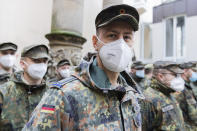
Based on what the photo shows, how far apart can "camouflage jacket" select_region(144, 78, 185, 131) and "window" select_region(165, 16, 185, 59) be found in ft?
30.1

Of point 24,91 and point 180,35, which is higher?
point 180,35

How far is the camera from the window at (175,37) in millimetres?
11805

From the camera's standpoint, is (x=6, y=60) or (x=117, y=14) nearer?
(x=117, y=14)

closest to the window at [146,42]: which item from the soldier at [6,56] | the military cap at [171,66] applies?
the military cap at [171,66]

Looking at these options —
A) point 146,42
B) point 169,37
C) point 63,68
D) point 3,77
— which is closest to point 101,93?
point 3,77

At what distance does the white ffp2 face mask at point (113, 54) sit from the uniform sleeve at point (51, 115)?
0.44 metres

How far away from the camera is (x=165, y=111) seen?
2879 millimetres

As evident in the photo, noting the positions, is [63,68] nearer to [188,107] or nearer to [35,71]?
[35,71]

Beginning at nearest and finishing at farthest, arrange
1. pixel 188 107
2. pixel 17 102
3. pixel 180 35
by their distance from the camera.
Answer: pixel 17 102
pixel 188 107
pixel 180 35

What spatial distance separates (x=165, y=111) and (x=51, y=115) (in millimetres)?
1975

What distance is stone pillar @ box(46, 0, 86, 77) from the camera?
475 cm

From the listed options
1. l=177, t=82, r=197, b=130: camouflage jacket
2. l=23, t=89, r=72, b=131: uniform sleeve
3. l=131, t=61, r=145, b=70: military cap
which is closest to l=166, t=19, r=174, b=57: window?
l=131, t=61, r=145, b=70: military cap

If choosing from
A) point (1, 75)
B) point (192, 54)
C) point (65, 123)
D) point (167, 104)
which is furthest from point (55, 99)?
point (192, 54)

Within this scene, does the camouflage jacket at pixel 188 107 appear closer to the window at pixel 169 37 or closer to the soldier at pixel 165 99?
the soldier at pixel 165 99
